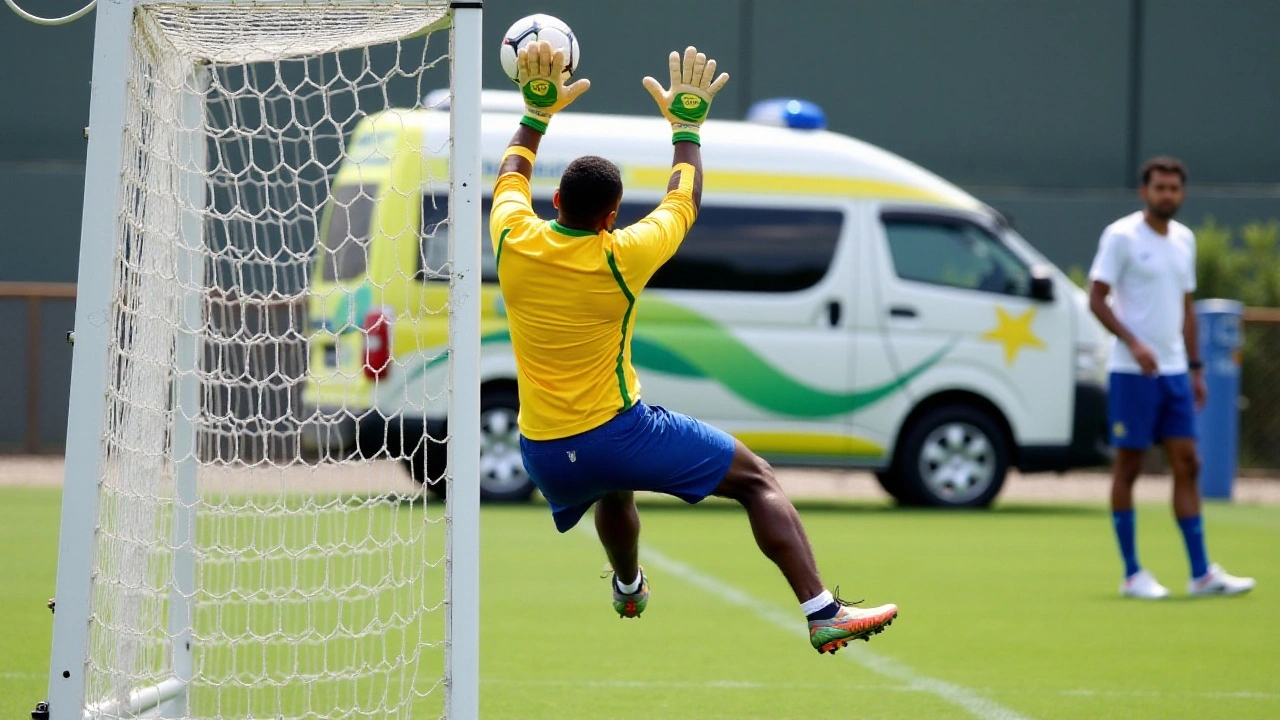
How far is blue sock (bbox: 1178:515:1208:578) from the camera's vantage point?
9531 mm

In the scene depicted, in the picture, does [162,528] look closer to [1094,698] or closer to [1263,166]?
[1094,698]

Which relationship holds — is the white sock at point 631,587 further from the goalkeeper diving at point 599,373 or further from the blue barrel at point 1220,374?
the blue barrel at point 1220,374

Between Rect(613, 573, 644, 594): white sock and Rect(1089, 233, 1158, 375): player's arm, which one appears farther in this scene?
Rect(1089, 233, 1158, 375): player's arm

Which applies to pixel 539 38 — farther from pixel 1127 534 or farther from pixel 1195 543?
pixel 1195 543

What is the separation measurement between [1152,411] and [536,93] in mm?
4981

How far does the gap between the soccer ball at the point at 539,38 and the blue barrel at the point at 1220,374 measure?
12209mm

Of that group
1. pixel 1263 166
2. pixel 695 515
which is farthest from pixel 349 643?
pixel 1263 166

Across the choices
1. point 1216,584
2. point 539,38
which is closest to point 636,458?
point 539,38

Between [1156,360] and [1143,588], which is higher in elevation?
[1156,360]

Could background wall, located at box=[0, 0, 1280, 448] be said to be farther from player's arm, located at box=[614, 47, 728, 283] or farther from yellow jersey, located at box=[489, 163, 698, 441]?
yellow jersey, located at box=[489, 163, 698, 441]

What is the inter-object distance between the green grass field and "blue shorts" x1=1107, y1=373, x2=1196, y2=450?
93cm

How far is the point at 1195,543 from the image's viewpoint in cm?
960

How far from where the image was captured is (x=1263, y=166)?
23.2 m

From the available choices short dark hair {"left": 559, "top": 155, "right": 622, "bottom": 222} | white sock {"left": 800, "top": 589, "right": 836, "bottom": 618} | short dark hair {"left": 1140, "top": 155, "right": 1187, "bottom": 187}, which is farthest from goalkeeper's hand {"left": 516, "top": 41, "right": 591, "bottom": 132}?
short dark hair {"left": 1140, "top": 155, "right": 1187, "bottom": 187}
